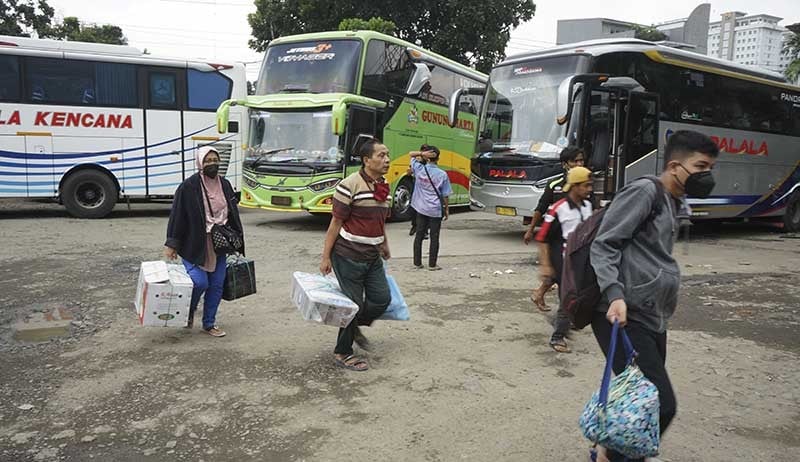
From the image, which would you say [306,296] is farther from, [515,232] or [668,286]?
[515,232]

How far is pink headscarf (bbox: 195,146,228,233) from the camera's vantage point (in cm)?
506

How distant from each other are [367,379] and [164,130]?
10.8 metres

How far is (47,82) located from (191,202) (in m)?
9.53

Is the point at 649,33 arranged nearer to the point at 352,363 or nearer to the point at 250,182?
the point at 250,182

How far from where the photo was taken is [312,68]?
12219mm

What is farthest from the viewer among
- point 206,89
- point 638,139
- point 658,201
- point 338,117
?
point 206,89

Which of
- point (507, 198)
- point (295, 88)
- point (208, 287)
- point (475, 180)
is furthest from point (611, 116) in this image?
point (208, 287)

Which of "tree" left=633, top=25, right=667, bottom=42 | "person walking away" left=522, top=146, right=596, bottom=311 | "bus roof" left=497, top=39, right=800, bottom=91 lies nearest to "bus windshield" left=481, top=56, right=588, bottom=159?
"bus roof" left=497, top=39, right=800, bottom=91

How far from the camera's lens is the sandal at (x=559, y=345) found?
195 inches

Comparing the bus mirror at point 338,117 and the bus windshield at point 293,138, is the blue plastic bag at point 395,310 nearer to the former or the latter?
the bus mirror at point 338,117

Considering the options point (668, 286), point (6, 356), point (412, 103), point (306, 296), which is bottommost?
point (6, 356)

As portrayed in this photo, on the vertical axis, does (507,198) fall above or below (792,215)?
above

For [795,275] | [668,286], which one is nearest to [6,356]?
[668,286]

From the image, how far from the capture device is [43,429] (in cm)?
348
